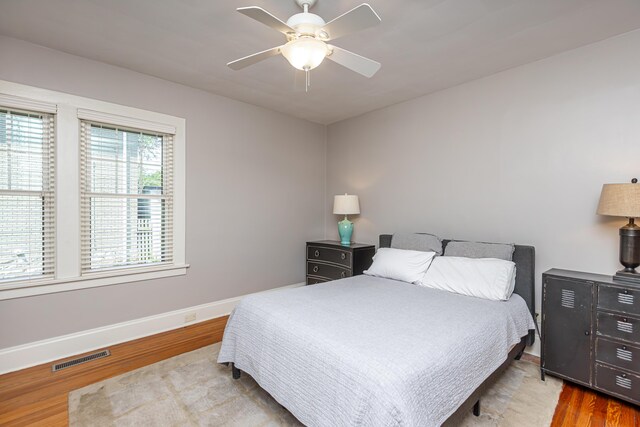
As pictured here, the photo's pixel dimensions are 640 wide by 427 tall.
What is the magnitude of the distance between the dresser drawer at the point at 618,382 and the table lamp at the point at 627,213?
2.04ft

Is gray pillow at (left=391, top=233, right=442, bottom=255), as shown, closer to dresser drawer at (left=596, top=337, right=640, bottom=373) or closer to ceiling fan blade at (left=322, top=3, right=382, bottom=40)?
dresser drawer at (left=596, top=337, right=640, bottom=373)

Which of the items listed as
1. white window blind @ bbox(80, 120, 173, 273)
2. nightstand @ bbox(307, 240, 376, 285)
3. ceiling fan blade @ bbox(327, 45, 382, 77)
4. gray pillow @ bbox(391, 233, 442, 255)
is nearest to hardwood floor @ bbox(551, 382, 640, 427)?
gray pillow @ bbox(391, 233, 442, 255)

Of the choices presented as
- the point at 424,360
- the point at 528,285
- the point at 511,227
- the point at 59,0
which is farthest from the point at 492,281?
the point at 59,0

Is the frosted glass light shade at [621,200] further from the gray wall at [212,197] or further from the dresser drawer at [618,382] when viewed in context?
the gray wall at [212,197]

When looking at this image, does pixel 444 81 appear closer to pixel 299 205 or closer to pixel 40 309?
pixel 299 205

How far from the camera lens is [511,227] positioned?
2.95m

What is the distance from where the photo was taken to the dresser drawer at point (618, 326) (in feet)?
6.62

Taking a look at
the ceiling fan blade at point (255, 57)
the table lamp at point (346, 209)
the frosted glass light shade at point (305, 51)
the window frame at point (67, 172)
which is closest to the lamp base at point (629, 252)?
the frosted glass light shade at point (305, 51)

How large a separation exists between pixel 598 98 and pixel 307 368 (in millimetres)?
3015

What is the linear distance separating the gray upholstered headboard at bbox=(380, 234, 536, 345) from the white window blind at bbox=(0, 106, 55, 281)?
13.5ft

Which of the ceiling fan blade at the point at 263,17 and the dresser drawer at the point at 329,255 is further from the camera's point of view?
the dresser drawer at the point at 329,255

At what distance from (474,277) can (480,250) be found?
41 cm

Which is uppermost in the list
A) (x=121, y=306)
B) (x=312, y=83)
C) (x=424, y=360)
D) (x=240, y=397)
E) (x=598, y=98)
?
(x=312, y=83)

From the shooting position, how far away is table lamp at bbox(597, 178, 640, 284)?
6.79ft
